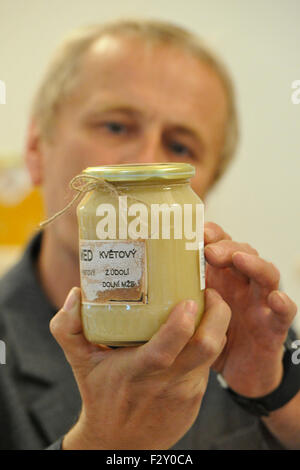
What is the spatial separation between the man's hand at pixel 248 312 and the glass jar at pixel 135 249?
58mm

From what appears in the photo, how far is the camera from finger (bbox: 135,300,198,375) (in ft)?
1.24

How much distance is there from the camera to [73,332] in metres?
0.43

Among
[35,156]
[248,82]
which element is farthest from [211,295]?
[248,82]

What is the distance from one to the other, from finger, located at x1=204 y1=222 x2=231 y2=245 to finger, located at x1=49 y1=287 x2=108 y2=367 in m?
0.12

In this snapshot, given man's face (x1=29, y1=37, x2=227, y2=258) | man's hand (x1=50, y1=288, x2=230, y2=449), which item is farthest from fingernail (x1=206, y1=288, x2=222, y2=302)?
man's face (x1=29, y1=37, x2=227, y2=258)

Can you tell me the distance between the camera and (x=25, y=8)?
1.17 metres

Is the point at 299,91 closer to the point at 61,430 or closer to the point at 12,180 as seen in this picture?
the point at 61,430

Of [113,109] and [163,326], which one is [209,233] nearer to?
[163,326]

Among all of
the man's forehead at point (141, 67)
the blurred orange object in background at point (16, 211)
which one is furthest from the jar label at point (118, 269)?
the blurred orange object in background at point (16, 211)

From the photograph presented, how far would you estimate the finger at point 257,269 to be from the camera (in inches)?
17.8

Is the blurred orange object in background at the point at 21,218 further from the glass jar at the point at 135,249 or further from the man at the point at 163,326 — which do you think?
the glass jar at the point at 135,249

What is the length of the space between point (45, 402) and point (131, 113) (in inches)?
15.0

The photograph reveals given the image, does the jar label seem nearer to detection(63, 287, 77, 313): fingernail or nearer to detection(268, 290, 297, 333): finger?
detection(63, 287, 77, 313): fingernail

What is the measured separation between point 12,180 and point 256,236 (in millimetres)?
1134
